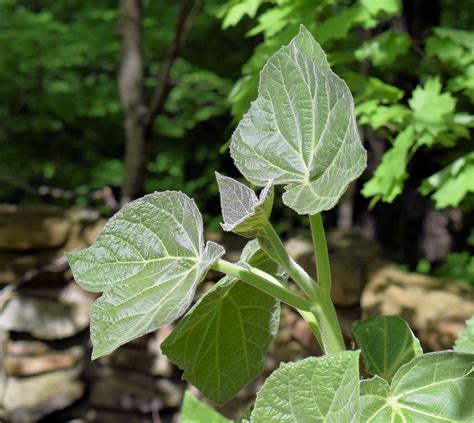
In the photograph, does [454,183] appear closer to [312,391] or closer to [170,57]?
[312,391]

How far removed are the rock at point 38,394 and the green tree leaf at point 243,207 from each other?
247cm

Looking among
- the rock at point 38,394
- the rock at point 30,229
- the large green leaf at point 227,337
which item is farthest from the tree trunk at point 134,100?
the large green leaf at point 227,337

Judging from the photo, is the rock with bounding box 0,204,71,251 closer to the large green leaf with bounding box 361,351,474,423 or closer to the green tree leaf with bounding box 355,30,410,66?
the green tree leaf with bounding box 355,30,410,66

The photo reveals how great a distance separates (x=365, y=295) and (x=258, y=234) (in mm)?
1692

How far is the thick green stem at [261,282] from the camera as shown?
49 cm

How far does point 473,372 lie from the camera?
470 mm

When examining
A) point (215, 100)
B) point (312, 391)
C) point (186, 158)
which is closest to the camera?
point (312, 391)

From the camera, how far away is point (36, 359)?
2781 mm

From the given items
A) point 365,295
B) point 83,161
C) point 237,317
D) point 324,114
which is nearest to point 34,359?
point 365,295

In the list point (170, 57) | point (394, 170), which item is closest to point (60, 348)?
point (170, 57)

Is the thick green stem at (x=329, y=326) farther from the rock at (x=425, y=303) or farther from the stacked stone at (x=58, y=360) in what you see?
the stacked stone at (x=58, y=360)

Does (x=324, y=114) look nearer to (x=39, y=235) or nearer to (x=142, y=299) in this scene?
(x=142, y=299)

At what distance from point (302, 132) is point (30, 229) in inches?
99.3

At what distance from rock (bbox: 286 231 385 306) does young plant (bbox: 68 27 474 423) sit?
169 centimetres
